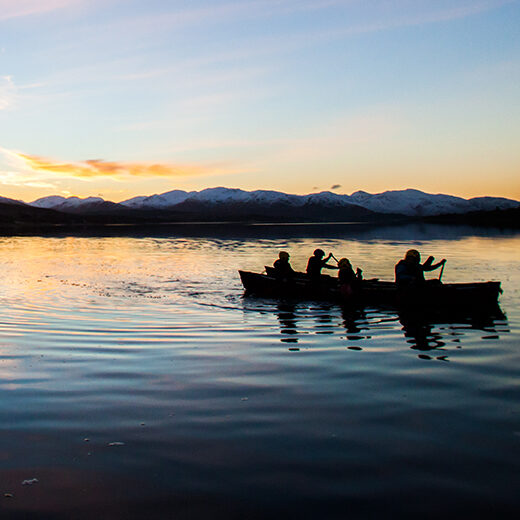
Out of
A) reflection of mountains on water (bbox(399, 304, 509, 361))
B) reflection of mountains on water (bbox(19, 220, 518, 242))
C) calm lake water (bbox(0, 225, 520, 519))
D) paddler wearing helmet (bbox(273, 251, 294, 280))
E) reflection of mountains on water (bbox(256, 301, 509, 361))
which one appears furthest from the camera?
reflection of mountains on water (bbox(19, 220, 518, 242))

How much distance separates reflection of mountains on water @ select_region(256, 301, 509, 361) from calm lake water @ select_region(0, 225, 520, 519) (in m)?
0.11

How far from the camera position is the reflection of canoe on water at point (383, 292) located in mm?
19734

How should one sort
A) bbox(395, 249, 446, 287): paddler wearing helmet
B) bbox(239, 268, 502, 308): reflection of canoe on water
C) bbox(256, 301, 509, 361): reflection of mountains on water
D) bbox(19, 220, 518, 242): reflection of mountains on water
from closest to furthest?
bbox(256, 301, 509, 361): reflection of mountains on water, bbox(239, 268, 502, 308): reflection of canoe on water, bbox(395, 249, 446, 287): paddler wearing helmet, bbox(19, 220, 518, 242): reflection of mountains on water

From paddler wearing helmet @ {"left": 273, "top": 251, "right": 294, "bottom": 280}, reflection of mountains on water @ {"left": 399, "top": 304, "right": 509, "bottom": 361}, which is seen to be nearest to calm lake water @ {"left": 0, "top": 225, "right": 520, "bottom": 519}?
reflection of mountains on water @ {"left": 399, "top": 304, "right": 509, "bottom": 361}

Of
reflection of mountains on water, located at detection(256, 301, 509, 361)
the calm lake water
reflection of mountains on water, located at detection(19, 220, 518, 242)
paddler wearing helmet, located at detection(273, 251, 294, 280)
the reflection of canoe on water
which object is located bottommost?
reflection of mountains on water, located at detection(256, 301, 509, 361)

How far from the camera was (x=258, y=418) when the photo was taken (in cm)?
839

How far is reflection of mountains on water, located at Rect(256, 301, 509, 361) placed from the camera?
1473cm

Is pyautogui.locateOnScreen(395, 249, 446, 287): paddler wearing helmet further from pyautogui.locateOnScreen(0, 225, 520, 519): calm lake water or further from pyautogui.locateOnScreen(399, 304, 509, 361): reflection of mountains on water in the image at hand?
pyautogui.locateOnScreen(0, 225, 520, 519): calm lake water

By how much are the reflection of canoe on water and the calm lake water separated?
171 cm

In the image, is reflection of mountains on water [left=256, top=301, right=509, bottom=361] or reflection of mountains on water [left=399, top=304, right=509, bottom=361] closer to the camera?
reflection of mountains on water [left=399, top=304, right=509, bottom=361]

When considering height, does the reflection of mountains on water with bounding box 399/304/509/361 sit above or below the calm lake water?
below

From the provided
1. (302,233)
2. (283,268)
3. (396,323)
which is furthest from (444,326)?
(302,233)

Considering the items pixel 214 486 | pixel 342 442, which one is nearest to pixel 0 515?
pixel 214 486

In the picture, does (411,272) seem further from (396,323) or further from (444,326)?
(444,326)
